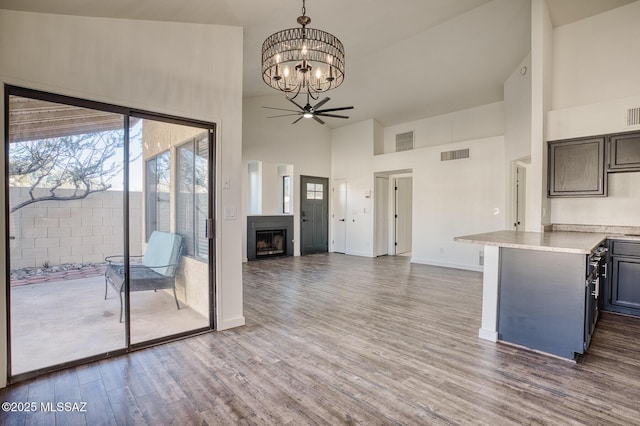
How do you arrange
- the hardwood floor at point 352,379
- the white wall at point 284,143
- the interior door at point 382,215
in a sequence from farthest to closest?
the interior door at point 382,215 → the white wall at point 284,143 → the hardwood floor at point 352,379

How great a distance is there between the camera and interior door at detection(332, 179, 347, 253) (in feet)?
29.0

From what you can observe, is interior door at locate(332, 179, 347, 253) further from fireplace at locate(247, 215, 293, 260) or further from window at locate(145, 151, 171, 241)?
window at locate(145, 151, 171, 241)

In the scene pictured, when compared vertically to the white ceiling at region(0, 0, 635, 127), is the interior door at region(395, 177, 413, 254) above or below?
below

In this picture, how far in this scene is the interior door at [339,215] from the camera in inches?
348

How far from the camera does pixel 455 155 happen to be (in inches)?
259

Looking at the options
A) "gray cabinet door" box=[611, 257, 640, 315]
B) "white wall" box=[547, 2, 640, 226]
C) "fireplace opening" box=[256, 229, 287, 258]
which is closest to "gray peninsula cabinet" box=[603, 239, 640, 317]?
"gray cabinet door" box=[611, 257, 640, 315]

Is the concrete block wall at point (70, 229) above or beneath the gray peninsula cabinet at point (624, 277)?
above

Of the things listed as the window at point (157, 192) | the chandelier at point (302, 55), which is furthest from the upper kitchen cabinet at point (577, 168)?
the window at point (157, 192)

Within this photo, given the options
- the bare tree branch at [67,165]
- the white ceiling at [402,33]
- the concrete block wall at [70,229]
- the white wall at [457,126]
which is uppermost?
the white ceiling at [402,33]

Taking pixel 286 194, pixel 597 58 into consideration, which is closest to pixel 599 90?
pixel 597 58

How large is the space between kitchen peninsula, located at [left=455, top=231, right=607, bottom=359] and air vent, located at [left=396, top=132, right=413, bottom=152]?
5259 mm

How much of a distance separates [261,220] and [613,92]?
262 inches

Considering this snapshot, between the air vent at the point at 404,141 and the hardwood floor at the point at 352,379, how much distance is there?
16.6ft

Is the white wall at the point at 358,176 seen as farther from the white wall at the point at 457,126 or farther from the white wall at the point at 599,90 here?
the white wall at the point at 599,90
